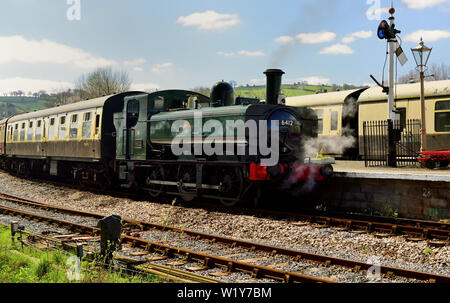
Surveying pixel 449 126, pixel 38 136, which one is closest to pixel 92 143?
pixel 38 136

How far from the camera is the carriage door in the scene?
14898 millimetres

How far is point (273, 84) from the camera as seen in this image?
11.7m

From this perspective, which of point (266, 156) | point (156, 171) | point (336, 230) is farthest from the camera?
point (156, 171)

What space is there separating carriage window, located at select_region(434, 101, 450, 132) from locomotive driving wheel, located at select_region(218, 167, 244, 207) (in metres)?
8.03

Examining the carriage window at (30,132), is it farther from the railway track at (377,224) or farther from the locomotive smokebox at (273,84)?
the locomotive smokebox at (273,84)

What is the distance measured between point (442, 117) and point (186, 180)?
940 cm

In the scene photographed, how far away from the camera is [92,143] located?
16766mm

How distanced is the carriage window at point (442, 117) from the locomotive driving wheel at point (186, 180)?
898 cm

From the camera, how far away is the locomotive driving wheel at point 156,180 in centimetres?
1395

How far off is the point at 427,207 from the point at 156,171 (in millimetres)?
8468

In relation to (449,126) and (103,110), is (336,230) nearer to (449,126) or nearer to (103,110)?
(449,126)

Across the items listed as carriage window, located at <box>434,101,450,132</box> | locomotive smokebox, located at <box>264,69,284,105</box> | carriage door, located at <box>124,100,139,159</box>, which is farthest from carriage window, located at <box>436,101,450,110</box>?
carriage door, located at <box>124,100,139,159</box>
